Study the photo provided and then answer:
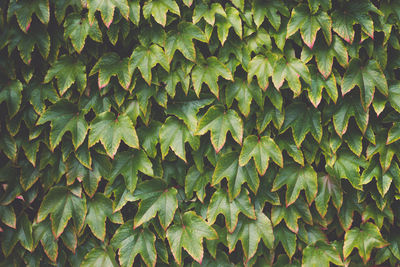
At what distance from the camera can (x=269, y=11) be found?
1.91 m

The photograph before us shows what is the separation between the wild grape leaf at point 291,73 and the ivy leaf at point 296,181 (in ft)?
1.42

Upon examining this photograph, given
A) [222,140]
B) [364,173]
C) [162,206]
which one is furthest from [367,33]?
[162,206]

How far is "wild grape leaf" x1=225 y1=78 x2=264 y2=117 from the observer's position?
1914mm

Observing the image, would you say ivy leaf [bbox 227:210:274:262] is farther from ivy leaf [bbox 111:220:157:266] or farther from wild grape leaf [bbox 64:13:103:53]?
wild grape leaf [bbox 64:13:103:53]

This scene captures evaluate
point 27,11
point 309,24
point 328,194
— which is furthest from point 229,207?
point 27,11

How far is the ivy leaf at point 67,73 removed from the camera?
1938mm

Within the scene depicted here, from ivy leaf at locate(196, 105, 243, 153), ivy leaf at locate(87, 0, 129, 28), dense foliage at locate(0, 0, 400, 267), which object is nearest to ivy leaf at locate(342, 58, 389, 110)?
dense foliage at locate(0, 0, 400, 267)

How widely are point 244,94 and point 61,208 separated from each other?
47.2 inches

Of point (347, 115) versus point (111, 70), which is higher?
point (111, 70)

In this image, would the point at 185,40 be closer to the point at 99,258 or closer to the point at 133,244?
the point at 133,244

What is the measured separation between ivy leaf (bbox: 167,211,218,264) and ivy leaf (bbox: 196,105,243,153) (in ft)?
1.42

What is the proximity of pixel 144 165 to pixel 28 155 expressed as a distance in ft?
2.18

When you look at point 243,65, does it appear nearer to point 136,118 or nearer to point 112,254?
point 136,118

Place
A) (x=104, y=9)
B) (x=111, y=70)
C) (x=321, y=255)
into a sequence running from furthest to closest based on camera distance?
(x=321, y=255) < (x=111, y=70) < (x=104, y=9)
